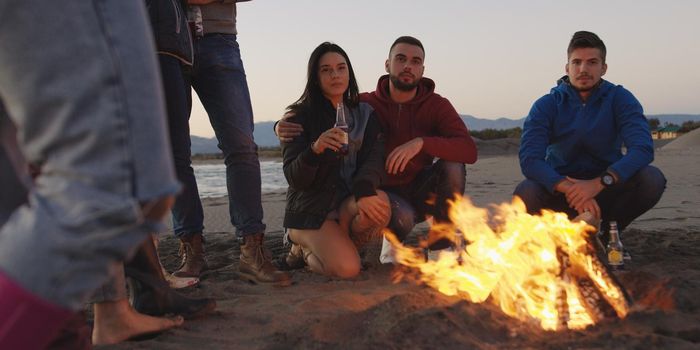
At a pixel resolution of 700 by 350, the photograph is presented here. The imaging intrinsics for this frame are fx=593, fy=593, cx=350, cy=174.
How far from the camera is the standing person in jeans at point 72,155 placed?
870mm

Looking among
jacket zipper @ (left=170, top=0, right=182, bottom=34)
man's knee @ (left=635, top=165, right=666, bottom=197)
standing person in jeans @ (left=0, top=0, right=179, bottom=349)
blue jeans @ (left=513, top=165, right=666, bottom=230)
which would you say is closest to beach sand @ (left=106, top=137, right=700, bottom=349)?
blue jeans @ (left=513, top=165, right=666, bottom=230)

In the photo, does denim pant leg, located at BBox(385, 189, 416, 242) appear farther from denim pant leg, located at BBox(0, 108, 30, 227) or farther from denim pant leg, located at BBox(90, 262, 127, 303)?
denim pant leg, located at BBox(0, 108, 30, 227)

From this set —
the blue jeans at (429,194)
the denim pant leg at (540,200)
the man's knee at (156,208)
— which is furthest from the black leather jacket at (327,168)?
the man's knee at (156,208)

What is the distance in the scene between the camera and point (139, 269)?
8.70ft

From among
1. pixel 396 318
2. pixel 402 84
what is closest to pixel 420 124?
pixel 402 84

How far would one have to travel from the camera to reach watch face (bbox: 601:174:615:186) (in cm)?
418

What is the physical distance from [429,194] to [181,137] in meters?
1.95

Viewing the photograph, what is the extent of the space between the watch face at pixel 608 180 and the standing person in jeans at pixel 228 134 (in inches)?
91.2

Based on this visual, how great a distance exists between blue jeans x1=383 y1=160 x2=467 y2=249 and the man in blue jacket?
57 cm

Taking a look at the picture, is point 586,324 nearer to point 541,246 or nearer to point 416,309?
point 541,246

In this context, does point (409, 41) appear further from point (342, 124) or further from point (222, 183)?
point (222, 183)

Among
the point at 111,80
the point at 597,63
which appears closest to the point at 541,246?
the point at 597,63

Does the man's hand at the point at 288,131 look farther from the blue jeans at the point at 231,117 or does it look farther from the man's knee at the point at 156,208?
the man's knee at the point at 156,208

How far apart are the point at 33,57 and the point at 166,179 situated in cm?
27
